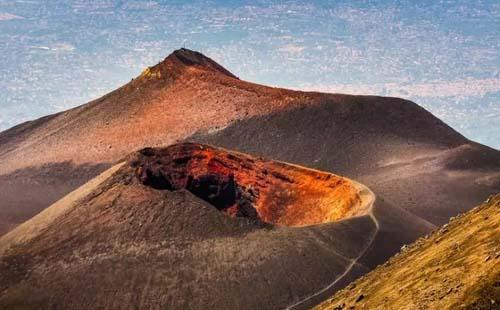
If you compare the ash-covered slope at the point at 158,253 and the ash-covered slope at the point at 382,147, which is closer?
the ash-covered slope at the point at 158,253

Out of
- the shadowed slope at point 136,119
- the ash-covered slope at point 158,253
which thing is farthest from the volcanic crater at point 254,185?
the shadowed slope at point 136,119

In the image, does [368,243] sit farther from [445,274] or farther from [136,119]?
[136,119]

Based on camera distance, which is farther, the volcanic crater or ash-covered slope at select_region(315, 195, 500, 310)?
the volcanic crater

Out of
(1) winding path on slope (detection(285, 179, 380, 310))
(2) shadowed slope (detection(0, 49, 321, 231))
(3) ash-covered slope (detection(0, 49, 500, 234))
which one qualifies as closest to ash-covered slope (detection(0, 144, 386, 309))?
(1) winding path on slope (detection(285, 179, 380, 310))

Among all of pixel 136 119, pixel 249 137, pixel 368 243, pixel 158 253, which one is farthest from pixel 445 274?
pixel 136 119

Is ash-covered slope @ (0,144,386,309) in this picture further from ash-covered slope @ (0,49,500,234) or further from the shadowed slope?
the shadowed slope

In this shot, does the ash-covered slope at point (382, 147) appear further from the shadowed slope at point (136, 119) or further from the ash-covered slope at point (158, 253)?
the ash-covered slope at point (158, 253)

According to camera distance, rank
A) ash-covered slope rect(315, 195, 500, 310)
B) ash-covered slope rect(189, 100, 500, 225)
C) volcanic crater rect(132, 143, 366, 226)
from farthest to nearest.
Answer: ash-covered slope rect(189, 100, 500, 225) → volcanic crater rect(132, 143, 366, 226) → ash-covered slope rect(315, 195, 500, 310)
